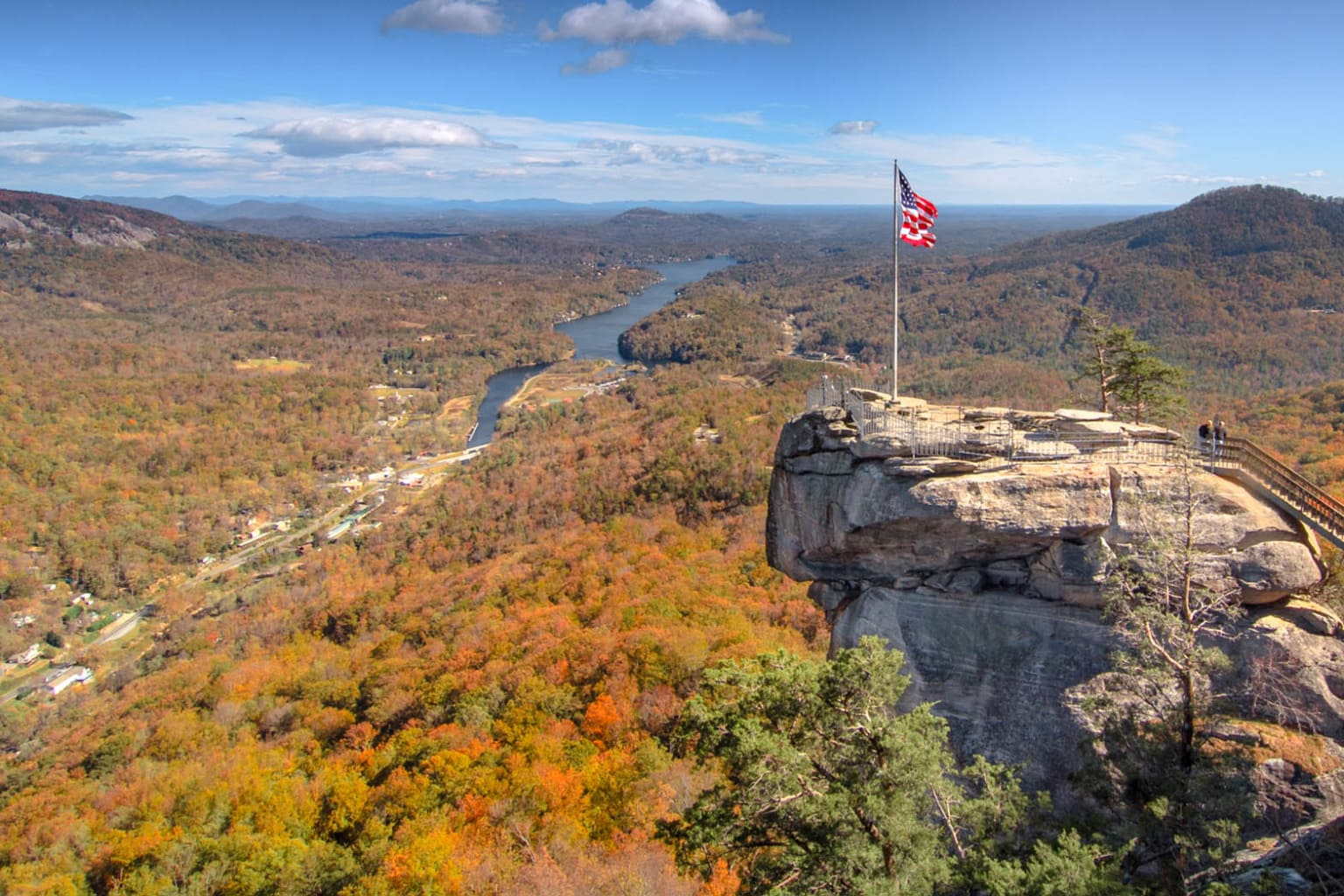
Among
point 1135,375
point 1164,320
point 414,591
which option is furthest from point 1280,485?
point 1164,320

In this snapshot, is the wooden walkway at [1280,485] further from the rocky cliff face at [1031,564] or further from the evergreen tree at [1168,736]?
the evergreen tree at [1168,736]

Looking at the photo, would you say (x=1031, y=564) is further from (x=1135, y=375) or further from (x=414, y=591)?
(x=414, y=591)

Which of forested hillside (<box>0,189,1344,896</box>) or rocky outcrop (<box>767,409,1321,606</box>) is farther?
forested hillside (<box>0,189,1344,896</box>)

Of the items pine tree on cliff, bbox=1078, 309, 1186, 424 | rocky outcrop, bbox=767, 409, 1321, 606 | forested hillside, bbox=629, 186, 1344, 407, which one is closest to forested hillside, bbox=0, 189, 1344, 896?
forested hillside, bbox=629, 186, 1344, 407

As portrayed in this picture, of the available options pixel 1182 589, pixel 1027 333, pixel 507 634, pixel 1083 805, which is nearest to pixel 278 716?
pixel 507 634

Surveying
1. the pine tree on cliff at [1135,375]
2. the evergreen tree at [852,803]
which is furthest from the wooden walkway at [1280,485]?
the evergreen tree at [852,803]

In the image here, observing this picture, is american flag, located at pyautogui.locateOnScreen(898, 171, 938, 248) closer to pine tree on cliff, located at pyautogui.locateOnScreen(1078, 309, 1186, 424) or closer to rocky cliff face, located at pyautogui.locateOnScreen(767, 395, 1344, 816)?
rocky cliff face, located at pyautogui.locateOnScreen(767, 395, 1344, 816)

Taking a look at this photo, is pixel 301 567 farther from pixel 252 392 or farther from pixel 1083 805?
pixel 1083 805
